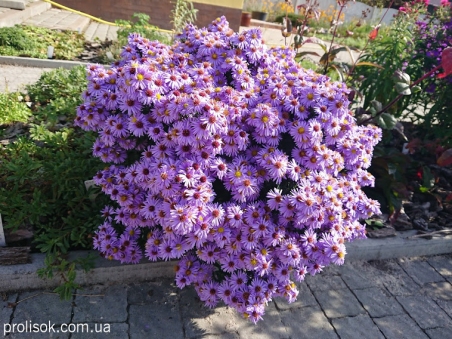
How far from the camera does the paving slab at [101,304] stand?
221 cm

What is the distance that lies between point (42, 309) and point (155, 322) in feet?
2.11

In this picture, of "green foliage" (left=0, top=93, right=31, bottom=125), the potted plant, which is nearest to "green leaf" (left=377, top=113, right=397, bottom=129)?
"green foliage" (left=0, top=93, right=31, bottom=125)

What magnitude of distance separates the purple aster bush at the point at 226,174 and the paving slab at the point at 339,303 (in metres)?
0.49

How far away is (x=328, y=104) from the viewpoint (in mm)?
2254

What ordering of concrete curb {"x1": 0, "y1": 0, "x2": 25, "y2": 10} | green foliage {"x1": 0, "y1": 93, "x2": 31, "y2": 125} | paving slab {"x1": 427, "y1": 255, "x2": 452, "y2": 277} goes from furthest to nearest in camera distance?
concrete curb {"x1": 0, "y1": 0, "x2": 25, "y2": 10}, green foliage {"x1": 0, "y1": 93, "x2": 31, "y2": 125}, paving slab {"x1": 427, "y1": 255, "x2": 452, "y2": 277}

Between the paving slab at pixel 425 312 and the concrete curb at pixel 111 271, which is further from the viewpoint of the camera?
the paving slab at pixel 425 312

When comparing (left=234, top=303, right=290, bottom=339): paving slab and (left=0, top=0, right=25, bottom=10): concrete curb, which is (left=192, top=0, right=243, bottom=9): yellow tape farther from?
(left=234, top=303, right=290, bottom=339): paving slab

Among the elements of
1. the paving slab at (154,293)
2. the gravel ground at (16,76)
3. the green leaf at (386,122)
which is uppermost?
the green leaf at (386,122)

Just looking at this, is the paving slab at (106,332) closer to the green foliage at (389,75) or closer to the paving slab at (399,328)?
the paving slab at (399,328)

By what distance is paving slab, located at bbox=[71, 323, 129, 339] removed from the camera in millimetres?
2096

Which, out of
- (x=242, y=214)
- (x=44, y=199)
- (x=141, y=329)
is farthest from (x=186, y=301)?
(x=44, y=199)

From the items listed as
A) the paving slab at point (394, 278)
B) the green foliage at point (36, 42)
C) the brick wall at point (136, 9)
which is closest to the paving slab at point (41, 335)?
the paving slab at point (394, 278)

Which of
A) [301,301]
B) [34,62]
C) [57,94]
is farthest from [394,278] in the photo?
[34,62]

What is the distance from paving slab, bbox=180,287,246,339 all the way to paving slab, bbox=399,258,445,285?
1.46m
